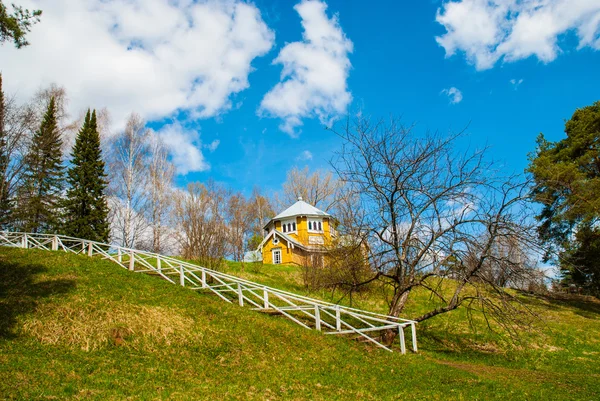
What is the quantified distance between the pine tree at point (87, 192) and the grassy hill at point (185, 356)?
17246 mm

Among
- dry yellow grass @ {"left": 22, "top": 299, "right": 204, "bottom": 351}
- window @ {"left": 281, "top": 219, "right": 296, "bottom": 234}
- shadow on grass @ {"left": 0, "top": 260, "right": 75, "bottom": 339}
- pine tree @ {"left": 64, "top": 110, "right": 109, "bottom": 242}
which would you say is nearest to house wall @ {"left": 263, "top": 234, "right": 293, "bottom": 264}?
window @ {"left": 281, "top": 219, "right": 296, "bottom": 234}

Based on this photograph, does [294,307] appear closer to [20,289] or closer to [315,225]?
[20,289]

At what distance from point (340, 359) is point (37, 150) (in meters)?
29.2

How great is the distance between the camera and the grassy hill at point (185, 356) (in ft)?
23.9

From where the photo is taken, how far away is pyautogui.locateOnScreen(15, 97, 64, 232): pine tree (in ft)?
95.9

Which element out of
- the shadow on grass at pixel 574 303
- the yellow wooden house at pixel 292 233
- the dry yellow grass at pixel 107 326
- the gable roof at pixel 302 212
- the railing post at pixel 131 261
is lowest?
the shadow on grass at pixel 574 303

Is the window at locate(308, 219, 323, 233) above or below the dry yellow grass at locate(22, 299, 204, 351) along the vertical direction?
above

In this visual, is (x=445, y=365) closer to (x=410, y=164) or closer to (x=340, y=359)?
(x=340, y=359)

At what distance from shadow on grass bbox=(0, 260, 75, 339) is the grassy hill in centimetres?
3

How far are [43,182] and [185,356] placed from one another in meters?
30.1

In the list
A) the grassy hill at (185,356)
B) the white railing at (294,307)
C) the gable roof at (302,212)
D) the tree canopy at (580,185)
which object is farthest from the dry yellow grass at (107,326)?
the gable roof at (302,212)

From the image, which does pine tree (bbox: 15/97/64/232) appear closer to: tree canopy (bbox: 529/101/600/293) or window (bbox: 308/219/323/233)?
window (bbox: 308/219/323/233)

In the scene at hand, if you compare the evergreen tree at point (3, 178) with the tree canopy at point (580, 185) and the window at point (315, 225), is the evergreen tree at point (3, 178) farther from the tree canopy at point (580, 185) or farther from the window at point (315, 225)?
the tree canopy at point (580, 185)

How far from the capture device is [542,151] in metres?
30.7
